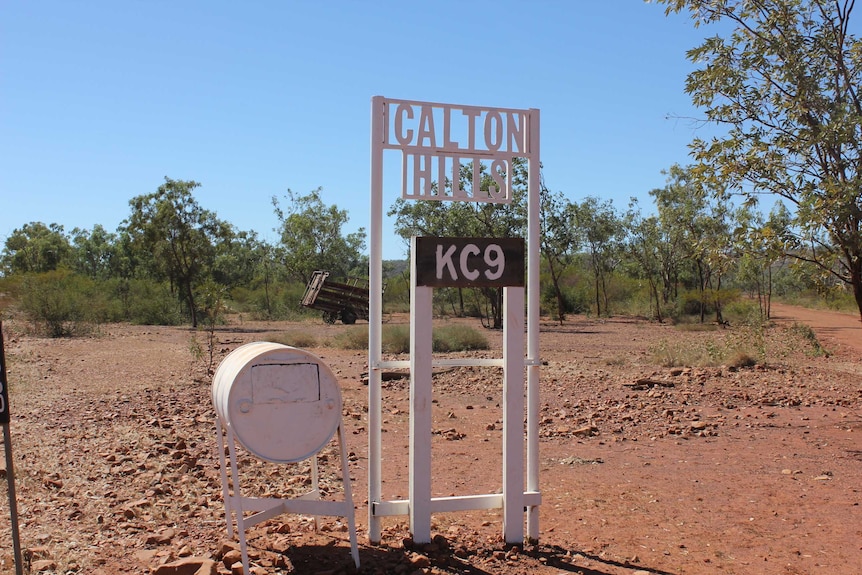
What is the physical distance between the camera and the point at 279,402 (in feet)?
14.2

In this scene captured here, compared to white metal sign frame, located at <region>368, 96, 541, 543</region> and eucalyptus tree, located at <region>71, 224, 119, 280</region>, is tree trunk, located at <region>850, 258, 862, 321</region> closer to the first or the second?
white metal sign frame, located at <region>368, 96, 541, 543</region>

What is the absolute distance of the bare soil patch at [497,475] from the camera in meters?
4.85

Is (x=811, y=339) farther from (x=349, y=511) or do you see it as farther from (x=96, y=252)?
(x=96, y=252)

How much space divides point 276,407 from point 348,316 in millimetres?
27296

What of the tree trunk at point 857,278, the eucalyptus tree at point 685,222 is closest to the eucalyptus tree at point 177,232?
the eucalyptus tree at point 685,222

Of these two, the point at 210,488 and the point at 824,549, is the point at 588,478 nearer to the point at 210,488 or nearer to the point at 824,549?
the point at 824,549

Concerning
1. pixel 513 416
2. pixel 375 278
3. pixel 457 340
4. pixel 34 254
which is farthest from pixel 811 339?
pixel 34 254

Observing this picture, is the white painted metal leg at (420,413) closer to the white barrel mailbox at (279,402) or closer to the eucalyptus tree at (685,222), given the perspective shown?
the white barrel mailbox at (279,402)

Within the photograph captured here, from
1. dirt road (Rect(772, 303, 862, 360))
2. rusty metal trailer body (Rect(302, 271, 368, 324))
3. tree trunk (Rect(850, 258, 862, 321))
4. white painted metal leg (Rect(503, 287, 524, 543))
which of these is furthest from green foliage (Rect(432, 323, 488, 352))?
white painted metal leg (Rect(503, 287, 524, 543))

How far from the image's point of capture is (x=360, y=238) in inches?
1908

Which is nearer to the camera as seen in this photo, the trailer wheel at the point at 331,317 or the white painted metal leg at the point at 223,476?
the white painted metal leg at the point at 223,476

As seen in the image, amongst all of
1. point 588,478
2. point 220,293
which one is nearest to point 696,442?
point 588,478

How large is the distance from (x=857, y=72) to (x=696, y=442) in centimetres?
444

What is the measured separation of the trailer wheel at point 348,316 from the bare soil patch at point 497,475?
56.0 ft
